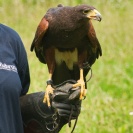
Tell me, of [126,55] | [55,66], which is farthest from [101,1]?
[55,66]

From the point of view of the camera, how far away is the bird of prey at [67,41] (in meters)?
3.77

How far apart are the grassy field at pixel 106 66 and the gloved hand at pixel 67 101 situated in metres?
1.84

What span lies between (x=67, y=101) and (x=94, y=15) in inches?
24.5

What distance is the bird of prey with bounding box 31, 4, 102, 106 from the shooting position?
377cm

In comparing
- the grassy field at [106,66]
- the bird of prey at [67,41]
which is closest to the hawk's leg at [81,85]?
the bird of prey at [67,41]

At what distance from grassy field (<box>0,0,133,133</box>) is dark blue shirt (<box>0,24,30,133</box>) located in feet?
6.56

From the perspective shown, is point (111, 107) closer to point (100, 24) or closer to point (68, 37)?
point (68, 37)

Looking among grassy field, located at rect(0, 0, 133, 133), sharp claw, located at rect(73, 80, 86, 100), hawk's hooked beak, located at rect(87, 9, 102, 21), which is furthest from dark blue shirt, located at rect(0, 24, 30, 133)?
grassy field, located at rect(0, 0, 133, 133)

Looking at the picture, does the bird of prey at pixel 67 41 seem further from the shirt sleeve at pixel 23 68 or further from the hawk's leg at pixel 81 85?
the shirt sleeve at pixel 23 68

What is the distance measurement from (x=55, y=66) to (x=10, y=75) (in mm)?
786

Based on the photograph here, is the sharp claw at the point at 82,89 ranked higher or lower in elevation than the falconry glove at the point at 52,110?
higher

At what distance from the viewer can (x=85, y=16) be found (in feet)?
12.3

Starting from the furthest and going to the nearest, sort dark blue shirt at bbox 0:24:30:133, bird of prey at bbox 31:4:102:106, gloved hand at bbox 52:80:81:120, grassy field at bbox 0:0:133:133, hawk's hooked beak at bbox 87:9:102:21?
grassy field at bbox 0:0:133:133 < bird of prey at bbox 31:4:102:106 < hawk's hooked beak at bbox 87:9:102:21 < gloved hand at bbox 52:80:81:120 < dark blue shirt at bbox 0:24:30:133

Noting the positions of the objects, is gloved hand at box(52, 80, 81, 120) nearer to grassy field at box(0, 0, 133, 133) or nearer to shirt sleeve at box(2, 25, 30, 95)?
shirt sleeve at box(2, 25, 30, 95)
